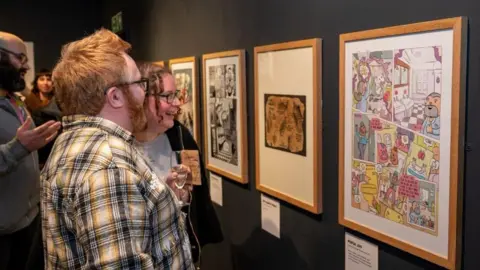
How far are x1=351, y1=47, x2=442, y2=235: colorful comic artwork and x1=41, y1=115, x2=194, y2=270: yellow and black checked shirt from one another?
2.28 ft

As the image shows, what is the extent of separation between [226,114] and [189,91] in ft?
1.95

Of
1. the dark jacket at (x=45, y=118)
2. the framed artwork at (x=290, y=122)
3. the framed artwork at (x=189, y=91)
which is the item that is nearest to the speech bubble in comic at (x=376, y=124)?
the framed artwork at (x=290, y=122)

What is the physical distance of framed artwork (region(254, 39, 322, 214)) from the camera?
2.00m

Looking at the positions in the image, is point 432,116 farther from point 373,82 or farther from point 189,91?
point 189,91

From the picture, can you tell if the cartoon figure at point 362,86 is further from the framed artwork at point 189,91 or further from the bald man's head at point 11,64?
the bald man's head at point 11,64

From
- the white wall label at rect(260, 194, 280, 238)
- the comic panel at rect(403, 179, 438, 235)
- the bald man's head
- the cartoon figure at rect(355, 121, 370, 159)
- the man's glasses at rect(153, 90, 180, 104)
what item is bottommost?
the white wall label at rect(260, 194, 280, 238)

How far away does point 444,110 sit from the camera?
1.40 metres

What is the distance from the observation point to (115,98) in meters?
1.36

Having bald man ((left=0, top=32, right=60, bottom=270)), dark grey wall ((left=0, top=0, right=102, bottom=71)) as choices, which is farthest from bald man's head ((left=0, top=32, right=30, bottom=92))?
dark grey wall ((left=0, top=0, right=102, bottom=71))

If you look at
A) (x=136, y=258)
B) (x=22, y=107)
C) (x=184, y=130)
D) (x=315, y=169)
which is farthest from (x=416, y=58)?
(x=22, y=107)

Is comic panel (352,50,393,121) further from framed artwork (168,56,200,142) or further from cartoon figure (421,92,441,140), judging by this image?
framed artwork (168,56,200,142)

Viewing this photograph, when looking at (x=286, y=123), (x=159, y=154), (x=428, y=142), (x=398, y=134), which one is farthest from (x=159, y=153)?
(x=428, y=142)

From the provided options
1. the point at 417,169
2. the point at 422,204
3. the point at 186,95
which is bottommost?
the point at 422,204

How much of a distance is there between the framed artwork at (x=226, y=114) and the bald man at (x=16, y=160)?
2.96 feet
